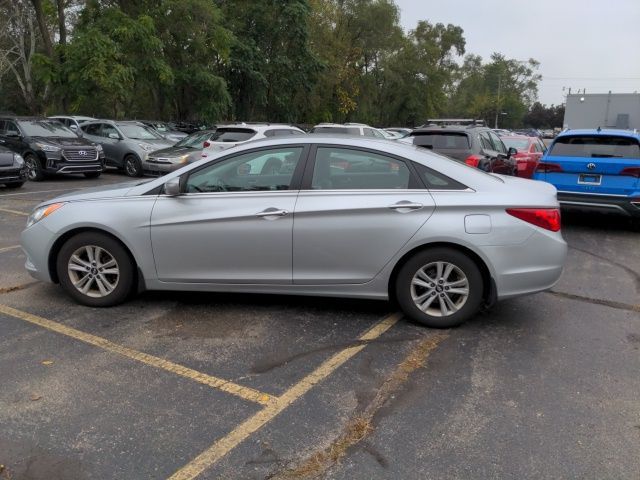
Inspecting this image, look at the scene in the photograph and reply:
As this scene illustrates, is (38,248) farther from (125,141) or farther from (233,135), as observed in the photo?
(125,141)

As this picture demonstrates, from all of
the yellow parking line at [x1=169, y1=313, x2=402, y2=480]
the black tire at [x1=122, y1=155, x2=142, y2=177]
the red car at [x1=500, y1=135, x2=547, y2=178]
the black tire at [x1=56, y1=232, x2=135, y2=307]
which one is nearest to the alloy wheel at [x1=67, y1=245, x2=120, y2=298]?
the black tire at [x1=56, y1=232, x2=135, y2=307]

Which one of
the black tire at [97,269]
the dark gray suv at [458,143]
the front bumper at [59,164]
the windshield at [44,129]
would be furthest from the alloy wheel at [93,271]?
the windshield at [44,129]

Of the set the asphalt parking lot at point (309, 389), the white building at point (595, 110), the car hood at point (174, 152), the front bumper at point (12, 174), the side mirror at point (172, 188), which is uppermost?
the white building at point (595, 110)

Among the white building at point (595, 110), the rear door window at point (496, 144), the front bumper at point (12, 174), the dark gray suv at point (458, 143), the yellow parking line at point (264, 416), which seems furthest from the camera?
the white building at point (595, 110)

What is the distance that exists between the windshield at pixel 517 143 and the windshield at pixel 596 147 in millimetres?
5267

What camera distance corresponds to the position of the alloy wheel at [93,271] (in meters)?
4.85

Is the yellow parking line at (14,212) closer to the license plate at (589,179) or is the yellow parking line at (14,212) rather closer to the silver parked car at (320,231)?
the silver parked car at (320,231)

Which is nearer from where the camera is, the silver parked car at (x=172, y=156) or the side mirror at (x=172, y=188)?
the side mirror at (x=172, y=188)

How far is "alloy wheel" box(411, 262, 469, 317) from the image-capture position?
4.48 meters

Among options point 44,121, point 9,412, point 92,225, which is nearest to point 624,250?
point 92,225

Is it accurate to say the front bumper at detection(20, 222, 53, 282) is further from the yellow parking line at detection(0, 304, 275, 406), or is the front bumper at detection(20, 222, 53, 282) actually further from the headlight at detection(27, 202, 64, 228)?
the yellow parking line at detection(0, 304, 275, 406)

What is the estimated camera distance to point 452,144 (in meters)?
10.3

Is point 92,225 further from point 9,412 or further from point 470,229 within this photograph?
point 470,229

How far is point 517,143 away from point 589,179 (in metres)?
6.35
